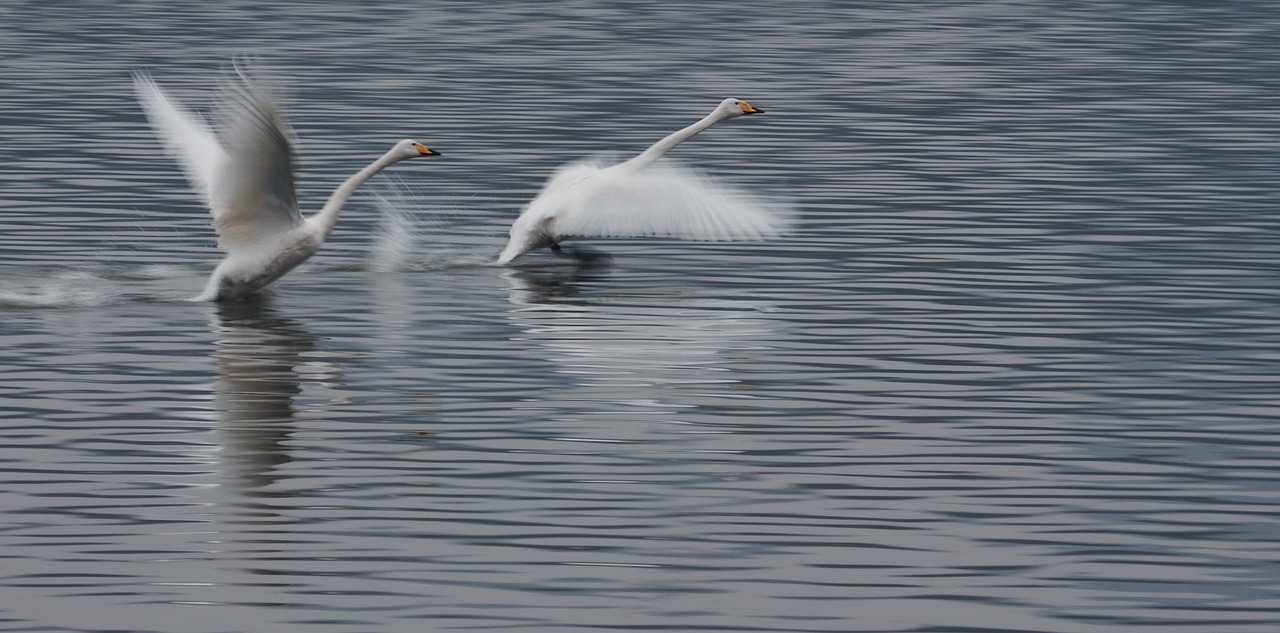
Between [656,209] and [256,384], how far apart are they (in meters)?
5.44

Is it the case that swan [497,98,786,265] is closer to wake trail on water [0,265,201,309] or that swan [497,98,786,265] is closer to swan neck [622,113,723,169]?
swan neck [622,113,723,169]

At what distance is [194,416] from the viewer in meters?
13.2

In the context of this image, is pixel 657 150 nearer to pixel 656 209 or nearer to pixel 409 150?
pixel 656 209

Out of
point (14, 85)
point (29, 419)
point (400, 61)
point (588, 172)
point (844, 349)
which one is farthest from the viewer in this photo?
point (400, 61)

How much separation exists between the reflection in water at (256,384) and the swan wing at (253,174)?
59 centimetres

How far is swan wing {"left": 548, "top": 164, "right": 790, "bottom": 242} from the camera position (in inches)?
739

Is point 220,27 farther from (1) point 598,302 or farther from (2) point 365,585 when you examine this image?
(2) point 365,585

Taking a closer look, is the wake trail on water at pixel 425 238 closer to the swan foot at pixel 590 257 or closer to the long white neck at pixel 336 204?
the swan foot at pixel 590 257

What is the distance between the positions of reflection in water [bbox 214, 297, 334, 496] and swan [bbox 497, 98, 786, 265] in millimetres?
2672

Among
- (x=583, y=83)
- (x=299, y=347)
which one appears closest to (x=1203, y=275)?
(x=299, y=347)

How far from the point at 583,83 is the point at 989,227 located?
15.2 meters

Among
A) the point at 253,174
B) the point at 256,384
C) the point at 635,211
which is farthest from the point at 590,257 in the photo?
the point at 256,384

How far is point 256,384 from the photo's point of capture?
561 inches

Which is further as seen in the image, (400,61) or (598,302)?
(400,61)
